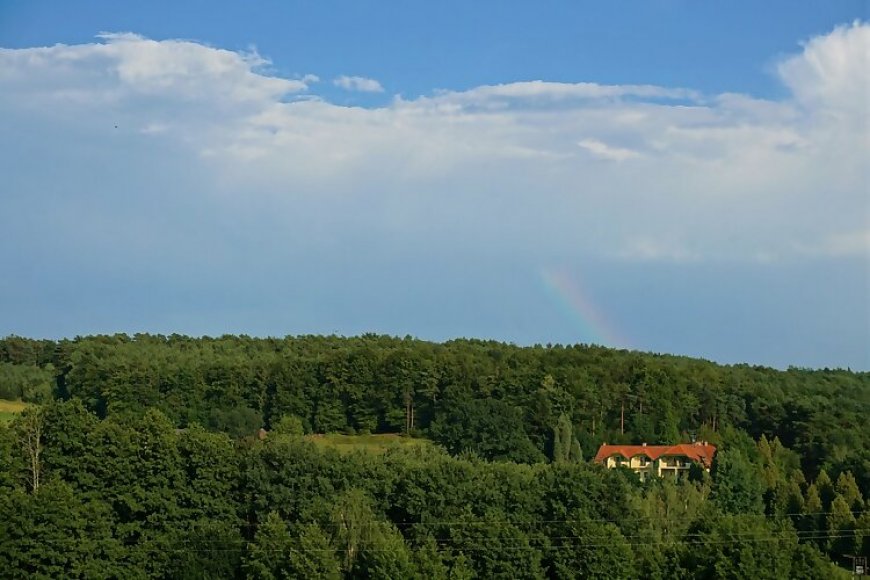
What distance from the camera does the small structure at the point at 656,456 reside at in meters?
67.1

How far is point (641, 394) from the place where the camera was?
257 feet

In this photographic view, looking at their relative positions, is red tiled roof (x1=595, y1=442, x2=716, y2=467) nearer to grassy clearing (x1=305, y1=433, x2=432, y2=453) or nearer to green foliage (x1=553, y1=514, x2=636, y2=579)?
grassy clearing (x1=305, y1=433, x2=432, y2=453)

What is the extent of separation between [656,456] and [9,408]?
139 ft

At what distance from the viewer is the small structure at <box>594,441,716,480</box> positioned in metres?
67.1

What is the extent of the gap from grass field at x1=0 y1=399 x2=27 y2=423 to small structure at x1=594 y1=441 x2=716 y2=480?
116 ft

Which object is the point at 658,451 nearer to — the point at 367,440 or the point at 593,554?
the point at 367,440

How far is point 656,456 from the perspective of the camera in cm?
6819

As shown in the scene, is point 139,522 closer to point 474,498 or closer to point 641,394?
point 474,498

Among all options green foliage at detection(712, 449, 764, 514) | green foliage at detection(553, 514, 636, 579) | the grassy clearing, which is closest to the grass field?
the grassy clearing

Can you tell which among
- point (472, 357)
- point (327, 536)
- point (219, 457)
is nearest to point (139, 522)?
point (219, 457)

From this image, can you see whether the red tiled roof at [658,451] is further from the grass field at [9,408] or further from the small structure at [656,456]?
the grass field at [9,408]

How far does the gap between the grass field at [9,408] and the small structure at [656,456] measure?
35.5 metres

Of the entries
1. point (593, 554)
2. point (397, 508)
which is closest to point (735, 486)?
point (593, 554)

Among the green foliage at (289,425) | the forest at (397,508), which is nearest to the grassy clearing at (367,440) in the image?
the green foliage at (289,425)
